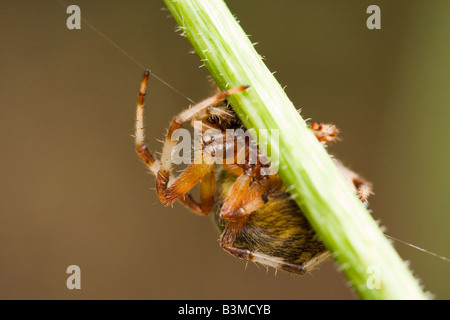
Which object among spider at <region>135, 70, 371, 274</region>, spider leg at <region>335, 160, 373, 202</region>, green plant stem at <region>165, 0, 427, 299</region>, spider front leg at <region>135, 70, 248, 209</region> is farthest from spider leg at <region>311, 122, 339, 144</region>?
green plant stem at <region>165, 0, 427, 299</region>

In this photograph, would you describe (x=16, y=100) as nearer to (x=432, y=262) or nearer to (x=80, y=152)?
(x=80, y=152)

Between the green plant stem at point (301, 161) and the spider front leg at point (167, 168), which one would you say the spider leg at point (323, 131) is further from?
the green plant stem at point (301, 161)

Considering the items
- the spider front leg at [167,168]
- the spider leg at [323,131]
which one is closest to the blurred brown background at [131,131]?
the spider front leg at [167,168]

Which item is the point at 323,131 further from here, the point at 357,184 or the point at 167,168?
the point at 167,168

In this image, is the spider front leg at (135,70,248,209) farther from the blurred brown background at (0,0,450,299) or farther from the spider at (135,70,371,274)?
the blurred brown background at (0,0,450,299)

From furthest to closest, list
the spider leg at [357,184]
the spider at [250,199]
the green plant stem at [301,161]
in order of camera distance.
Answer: the spider leg at [357,184]
the spider at [250,199]
the green plant stem at [301,161]
